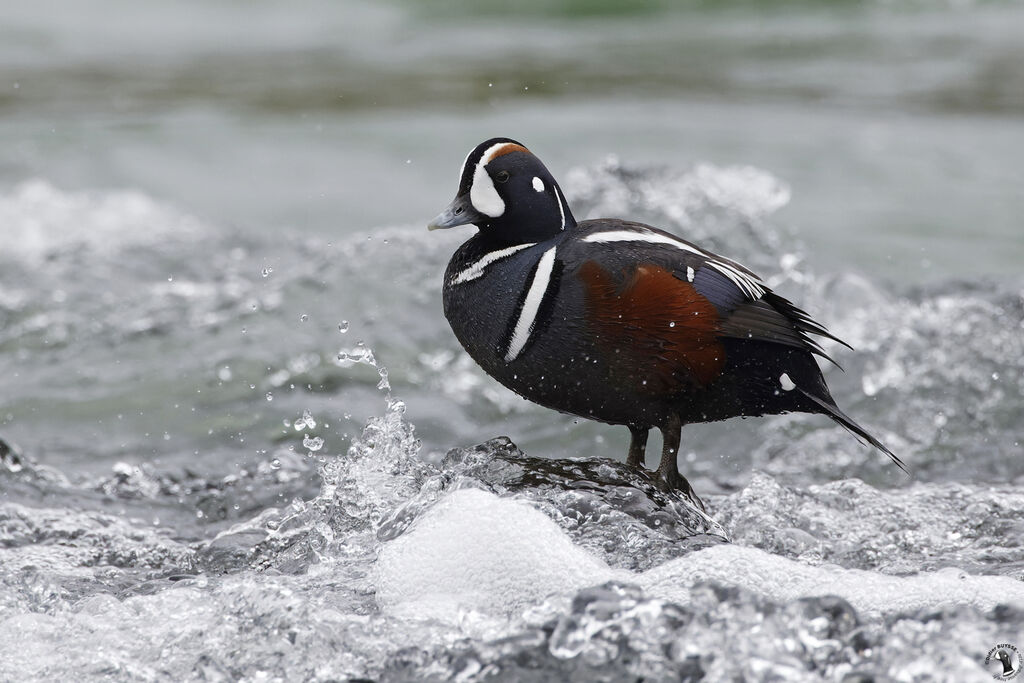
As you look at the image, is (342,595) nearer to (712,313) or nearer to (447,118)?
(712,313)

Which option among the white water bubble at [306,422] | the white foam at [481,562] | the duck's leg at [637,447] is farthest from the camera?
the white water bubble at [306,422]

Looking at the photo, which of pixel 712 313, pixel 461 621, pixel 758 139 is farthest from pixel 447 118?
pixel 461 621

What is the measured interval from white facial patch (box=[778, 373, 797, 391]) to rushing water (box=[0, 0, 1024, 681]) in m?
0.45

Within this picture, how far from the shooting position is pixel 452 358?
670cm

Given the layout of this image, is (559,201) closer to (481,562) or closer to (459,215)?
(459,215)

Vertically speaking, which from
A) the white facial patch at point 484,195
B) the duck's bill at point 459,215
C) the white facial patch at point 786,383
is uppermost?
the white facial patch at point 484,195

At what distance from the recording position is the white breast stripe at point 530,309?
3586mm

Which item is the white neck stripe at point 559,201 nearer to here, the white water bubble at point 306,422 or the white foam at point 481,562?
the white foam at point 481,562

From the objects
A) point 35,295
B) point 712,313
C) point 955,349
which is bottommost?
point 35,295

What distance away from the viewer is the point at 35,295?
7582 mm

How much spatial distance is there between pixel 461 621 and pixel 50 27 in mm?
13344

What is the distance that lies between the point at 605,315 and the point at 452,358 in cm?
318

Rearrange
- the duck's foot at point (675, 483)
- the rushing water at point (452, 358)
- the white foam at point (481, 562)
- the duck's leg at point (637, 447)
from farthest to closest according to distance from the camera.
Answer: the duck's leg at point (637, 447) → the duck's foot at point (675, 483) → the white foam at point (481, 562) → the rushing water at point (452, 358)

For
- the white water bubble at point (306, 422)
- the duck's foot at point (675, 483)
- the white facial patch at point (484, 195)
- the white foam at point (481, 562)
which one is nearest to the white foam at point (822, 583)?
the white foam at point (481, 562)
